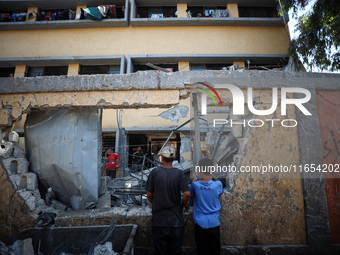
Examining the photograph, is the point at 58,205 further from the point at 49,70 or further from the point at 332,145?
the point at 49,70

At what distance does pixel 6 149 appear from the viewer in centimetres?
300

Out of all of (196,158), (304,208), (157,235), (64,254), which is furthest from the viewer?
(196,158)

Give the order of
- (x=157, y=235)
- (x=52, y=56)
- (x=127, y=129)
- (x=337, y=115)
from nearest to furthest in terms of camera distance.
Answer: (x=157, y=235) → (x=337, y=115) → (x=127, y=129) → (x=52, y=56)

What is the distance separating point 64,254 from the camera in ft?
7.85

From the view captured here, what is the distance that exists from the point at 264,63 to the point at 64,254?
1179 cm

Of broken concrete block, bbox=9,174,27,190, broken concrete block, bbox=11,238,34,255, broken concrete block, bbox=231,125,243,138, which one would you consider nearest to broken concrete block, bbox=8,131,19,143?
broken concrete block, bbox=9,174,27,190

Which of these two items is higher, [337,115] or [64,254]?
[337,115]

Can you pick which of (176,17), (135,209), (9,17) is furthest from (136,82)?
(9,17)

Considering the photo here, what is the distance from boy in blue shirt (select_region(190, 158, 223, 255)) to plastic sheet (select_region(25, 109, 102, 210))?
75.0 inches

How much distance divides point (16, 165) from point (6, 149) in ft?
0.99

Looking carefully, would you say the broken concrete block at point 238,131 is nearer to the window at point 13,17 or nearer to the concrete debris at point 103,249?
the concrete debris at point 103,249

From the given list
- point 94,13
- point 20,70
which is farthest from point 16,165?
point 94,13

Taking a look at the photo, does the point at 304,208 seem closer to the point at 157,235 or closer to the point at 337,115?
the point at 337,115

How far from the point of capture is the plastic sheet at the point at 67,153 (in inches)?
124
